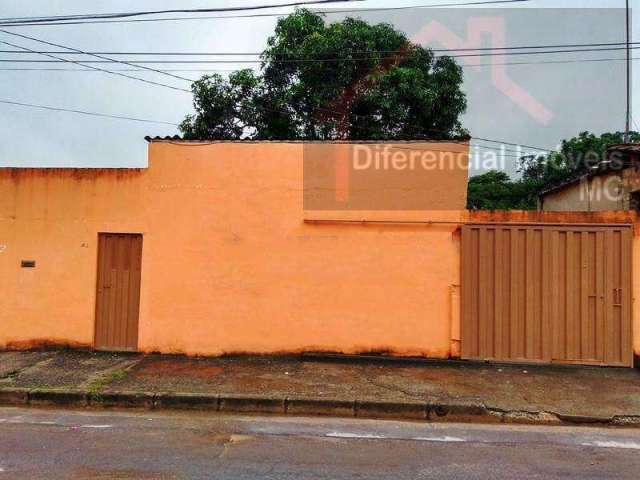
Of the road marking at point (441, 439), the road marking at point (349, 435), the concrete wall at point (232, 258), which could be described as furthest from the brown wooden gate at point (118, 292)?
the road marking at point (441, 439)

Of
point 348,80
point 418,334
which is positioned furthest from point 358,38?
point 418,334

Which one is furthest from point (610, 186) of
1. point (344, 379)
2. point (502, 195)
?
point (502, 195)

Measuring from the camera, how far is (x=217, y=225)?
7590 millimetres

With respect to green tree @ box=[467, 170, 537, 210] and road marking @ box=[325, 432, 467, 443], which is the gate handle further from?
green tree @ box=[467, 170, 537, 210]

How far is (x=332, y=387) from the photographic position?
5930 millimetres

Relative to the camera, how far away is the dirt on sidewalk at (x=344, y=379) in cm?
557

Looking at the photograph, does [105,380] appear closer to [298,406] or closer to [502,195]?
[298,406]

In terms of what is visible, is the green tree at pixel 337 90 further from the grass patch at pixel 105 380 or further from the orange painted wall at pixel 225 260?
the grass patch at pixel 105 380

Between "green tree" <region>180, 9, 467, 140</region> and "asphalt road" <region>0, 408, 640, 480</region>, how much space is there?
9208mm

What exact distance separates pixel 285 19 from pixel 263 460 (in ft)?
43.0

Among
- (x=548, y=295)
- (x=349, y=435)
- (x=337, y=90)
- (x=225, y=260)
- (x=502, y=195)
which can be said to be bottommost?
(x=349, y=435)

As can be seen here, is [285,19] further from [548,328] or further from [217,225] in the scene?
[548,328]

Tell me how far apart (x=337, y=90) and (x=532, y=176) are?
56.5ft

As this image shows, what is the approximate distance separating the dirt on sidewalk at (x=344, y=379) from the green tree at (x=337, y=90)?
747 cm
